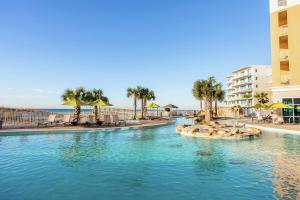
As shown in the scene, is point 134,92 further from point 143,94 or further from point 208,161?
point 208,161

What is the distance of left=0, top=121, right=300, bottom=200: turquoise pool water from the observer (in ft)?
22.2

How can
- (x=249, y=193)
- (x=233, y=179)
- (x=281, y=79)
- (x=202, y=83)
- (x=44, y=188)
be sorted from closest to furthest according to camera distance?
(x=249, y=193), (x=44, y=188), (x=233, y=179), (x=281, y=79), (x=202, y=83)

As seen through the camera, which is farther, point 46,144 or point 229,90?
point 229,90

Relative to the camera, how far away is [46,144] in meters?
15.0

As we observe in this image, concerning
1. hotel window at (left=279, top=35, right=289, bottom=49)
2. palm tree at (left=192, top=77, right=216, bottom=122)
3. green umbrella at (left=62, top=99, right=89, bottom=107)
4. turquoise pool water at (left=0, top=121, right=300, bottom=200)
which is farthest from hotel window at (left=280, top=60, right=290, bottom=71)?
green umbrella at (left=62, top=99, right=89, bottom=107)

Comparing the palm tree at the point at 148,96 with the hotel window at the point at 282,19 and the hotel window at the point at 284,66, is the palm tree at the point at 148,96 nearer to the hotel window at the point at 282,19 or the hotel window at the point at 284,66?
the hotel window at the point at 284,66

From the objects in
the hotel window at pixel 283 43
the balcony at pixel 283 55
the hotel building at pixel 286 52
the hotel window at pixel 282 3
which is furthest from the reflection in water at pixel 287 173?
the hotel window at pixel 282 3

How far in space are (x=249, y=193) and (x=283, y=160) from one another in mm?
5142

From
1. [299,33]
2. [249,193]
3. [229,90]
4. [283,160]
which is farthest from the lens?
[229,90]

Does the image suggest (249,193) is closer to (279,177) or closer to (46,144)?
(279,177)

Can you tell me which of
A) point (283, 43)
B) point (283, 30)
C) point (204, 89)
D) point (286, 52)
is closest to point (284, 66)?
point (286, 52)

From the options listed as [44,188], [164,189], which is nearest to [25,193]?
[44,188]

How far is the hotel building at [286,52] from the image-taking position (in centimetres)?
2619

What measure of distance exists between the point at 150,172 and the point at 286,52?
2757 cm
